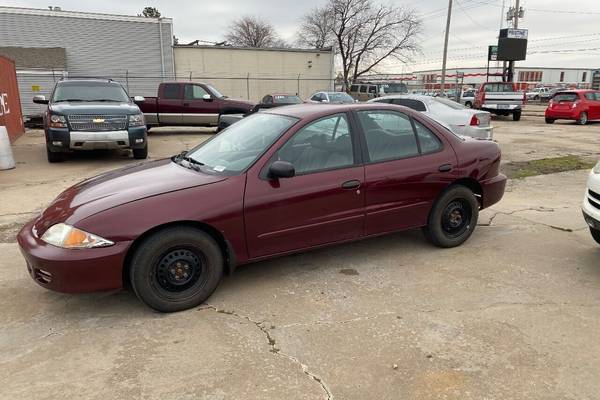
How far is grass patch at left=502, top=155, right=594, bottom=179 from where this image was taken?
356 inches

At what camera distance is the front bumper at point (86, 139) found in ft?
30.5

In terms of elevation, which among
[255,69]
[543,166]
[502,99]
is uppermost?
[255,69]

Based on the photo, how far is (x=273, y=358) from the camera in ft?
9.61

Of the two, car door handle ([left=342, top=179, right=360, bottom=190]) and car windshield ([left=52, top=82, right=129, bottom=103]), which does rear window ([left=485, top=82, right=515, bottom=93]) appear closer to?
car windshield ([left=52, top=82, right=129, bottom=103])

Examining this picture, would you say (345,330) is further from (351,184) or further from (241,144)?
(241,144)

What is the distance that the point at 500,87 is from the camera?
24156 millimetres

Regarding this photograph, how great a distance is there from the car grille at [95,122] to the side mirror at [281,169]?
695 cm

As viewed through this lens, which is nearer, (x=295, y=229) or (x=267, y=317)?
(x=267, y=317)

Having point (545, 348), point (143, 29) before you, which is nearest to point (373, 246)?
point (545, 348)

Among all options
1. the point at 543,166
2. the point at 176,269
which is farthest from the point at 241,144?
the point at 543,166

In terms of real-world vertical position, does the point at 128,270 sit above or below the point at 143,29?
below

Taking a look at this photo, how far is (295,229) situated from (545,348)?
1.93 m

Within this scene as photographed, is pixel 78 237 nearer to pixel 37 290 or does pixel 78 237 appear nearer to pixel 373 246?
pixel 37 290

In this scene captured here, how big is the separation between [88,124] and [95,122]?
0.14 metres
